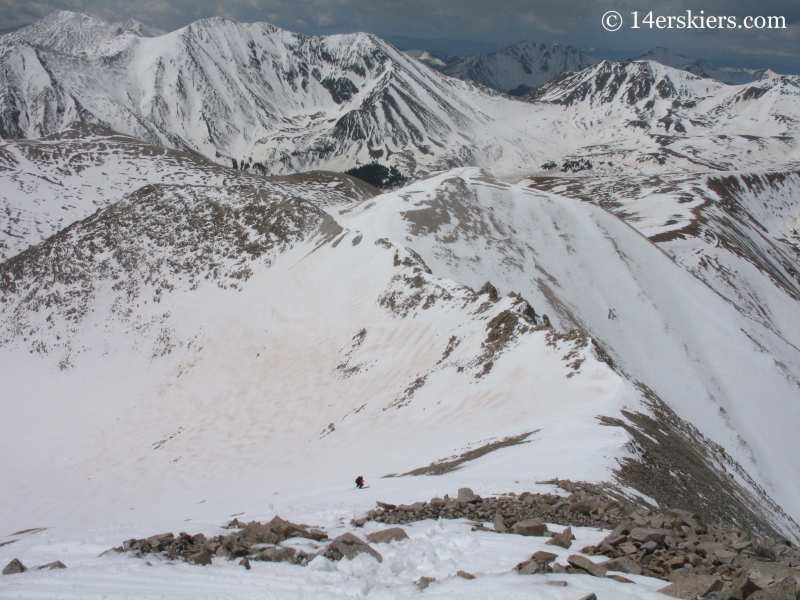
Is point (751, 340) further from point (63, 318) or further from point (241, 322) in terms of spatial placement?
point (63, 318)

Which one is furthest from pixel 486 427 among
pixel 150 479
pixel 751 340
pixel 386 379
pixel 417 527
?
pixel 751 340

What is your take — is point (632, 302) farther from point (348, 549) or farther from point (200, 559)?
point (200, 559)

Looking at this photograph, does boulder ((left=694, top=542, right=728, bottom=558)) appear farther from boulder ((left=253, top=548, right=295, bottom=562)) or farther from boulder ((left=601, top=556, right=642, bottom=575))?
boulder ((left=253, top=548, right=295, bottom=562))

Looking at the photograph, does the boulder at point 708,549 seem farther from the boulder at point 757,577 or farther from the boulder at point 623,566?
the boulder at point 623,566

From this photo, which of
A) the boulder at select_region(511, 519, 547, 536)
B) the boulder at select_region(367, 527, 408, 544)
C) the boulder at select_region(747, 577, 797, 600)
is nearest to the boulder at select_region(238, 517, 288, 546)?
the boulder at select_region(367, 527, 408, 544)

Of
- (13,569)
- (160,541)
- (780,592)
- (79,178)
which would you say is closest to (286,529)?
(160,541)

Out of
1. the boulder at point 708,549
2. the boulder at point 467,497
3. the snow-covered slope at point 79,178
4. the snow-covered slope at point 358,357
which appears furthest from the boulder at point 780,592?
the snow-covered slope at point 79,178

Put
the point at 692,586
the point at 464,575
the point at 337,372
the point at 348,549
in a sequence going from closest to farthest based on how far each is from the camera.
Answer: the point at 692,586
the point at 464,575
the point at 348,549
the point at 337,372
